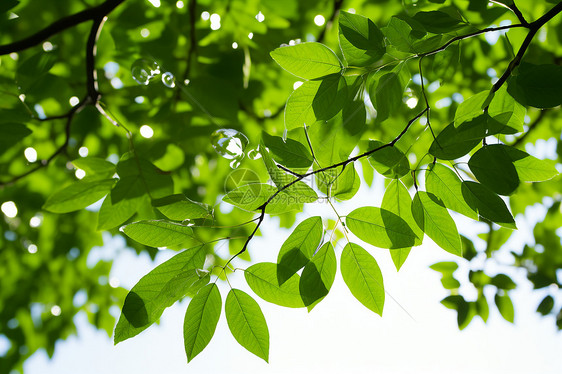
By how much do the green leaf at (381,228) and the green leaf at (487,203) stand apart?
165 millimetres

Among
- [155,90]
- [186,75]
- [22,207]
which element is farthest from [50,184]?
[186,75]

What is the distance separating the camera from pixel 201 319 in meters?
0.99

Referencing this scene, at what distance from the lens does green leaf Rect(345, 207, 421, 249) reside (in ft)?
3.15

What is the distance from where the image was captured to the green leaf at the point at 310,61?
966mm

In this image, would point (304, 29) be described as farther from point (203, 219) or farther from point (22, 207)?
point (22, 207)

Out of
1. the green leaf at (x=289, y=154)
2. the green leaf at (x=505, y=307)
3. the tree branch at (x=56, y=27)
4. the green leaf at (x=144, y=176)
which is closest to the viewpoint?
the green leaf at (x=289, y=154)

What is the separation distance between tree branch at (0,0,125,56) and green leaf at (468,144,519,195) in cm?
140

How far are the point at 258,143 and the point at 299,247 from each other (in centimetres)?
44

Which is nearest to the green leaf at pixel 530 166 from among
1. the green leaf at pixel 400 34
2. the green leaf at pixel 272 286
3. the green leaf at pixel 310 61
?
the green leaf at pixel 400 34

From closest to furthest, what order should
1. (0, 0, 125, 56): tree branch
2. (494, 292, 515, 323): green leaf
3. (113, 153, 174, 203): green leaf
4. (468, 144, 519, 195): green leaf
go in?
(468, 144, 519, 195): green leaf, (0, 0, 125, 56): tree branch, (113, 153, 174, 203): green leaf, (494, 292, 515, 323): green leaf

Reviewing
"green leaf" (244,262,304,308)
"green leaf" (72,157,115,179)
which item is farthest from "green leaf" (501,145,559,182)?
"green leaf" (72,157,115,179)

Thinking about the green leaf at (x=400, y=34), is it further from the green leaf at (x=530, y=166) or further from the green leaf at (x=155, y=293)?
the green leaf at (x=155, y=293)

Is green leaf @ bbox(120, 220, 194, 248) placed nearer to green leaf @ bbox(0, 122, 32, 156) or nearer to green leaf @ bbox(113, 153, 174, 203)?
green leaf @ bbox(113, 153, 174, 203)

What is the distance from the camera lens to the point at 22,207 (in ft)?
8.79
